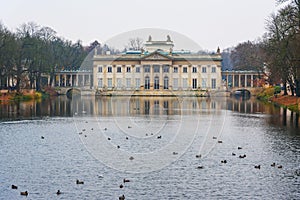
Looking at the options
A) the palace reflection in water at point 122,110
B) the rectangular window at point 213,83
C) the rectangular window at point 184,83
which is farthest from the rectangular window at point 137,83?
the palace reflection in water at point 122,110

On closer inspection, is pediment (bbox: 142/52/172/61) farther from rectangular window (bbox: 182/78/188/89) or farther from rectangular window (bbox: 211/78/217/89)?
rectangular window (bbox: 211/78/217/89)

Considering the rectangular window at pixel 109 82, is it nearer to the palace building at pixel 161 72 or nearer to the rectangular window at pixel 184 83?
the palace building at pixel 161 72

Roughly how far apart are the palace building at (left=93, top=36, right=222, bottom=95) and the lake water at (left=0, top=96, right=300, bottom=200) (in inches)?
3164

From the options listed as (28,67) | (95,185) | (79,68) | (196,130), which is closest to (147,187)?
(95,185)

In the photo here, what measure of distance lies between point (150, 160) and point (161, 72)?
97.6m

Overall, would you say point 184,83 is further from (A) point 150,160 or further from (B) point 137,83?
(A) point 150,160

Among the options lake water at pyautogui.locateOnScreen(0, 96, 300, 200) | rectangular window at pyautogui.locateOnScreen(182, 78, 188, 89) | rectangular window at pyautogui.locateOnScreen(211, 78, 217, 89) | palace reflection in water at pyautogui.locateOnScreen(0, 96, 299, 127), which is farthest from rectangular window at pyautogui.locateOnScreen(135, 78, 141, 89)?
lake water at pyautogui.locateOnScreen(0, 96, 300, 200)

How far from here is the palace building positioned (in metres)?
122

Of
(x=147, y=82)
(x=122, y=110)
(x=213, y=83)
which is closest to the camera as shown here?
(x=122, y=110)

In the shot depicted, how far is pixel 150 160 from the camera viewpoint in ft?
84.0

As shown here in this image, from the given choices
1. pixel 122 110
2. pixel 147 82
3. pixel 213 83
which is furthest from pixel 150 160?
pixel 213 83

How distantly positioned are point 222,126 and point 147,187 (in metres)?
21.8

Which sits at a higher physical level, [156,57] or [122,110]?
[156,57]

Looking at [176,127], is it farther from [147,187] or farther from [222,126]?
[147,187]
